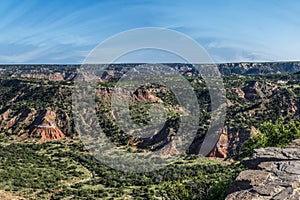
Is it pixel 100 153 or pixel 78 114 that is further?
pixel 78 114

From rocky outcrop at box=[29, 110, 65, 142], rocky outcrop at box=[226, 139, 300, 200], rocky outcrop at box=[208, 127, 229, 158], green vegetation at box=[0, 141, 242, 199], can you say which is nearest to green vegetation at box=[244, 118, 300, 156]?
green vegetation at box=[0, 141, 242, 199]

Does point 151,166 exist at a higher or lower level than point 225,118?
Result: lower

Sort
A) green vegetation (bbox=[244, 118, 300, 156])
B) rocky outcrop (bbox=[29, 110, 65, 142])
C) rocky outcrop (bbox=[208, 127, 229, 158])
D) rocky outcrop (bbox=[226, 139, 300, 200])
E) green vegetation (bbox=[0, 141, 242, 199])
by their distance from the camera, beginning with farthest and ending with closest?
rocky outcrop (bbox=[29, 110, 65, 142]), rocky outcrop (bbox=[208, 127, 229, 158]), green vegetation (bbox=[0, 141, 242, 199]), green vegetation (bbox=[244, 118, 300, 156]), rocky outcrop (bbox=[226, 139, 300, 200])

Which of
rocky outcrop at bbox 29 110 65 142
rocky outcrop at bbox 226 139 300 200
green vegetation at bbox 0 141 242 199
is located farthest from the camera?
rocky outcrop at bbox 29 110 65 142

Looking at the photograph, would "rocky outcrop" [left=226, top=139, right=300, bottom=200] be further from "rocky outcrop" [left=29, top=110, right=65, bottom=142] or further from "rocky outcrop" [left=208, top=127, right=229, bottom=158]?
"rocky outcrop" [left=29, top=110, right=65, bottom=142]

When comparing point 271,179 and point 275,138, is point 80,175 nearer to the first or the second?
point 275,138

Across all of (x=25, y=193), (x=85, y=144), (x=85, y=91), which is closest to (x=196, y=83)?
(x=85, y=91)

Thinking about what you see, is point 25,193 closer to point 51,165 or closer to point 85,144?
point 51,165

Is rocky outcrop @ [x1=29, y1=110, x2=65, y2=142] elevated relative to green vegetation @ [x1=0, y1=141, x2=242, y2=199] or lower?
elevated

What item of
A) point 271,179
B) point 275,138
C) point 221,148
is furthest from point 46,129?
point 271,179
